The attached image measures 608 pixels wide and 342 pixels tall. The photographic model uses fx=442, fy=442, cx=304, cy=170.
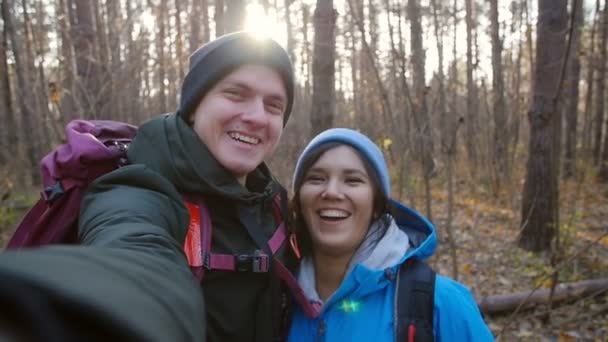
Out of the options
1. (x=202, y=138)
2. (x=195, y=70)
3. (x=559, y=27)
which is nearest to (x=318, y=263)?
(x=202, y=138)

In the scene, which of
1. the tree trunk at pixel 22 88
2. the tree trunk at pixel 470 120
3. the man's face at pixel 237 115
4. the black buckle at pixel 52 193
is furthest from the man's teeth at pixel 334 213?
the tree trunk at pixel 470 120

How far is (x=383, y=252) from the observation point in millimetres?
1956

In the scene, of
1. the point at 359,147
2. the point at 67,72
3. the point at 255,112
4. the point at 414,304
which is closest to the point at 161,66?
the point at 67,72

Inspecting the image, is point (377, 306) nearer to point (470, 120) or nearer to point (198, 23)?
point (470, 120)

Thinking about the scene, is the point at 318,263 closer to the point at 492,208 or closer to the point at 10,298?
the point at 10,298

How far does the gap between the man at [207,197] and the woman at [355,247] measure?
0.22m

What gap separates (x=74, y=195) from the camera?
1405 millimetres

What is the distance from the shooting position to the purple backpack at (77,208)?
4.52 feet

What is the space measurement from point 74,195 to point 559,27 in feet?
23.2

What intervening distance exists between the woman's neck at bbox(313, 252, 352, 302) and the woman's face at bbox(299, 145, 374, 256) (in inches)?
1.5

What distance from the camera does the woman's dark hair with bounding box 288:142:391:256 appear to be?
83.9 inches

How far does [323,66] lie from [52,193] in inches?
190

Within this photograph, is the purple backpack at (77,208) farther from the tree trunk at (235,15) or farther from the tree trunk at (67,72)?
the tree trunk at (67,72)

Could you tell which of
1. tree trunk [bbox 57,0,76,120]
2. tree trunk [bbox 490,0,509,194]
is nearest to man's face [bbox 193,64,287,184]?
tree trunk [bbox 57,0,76,120]
